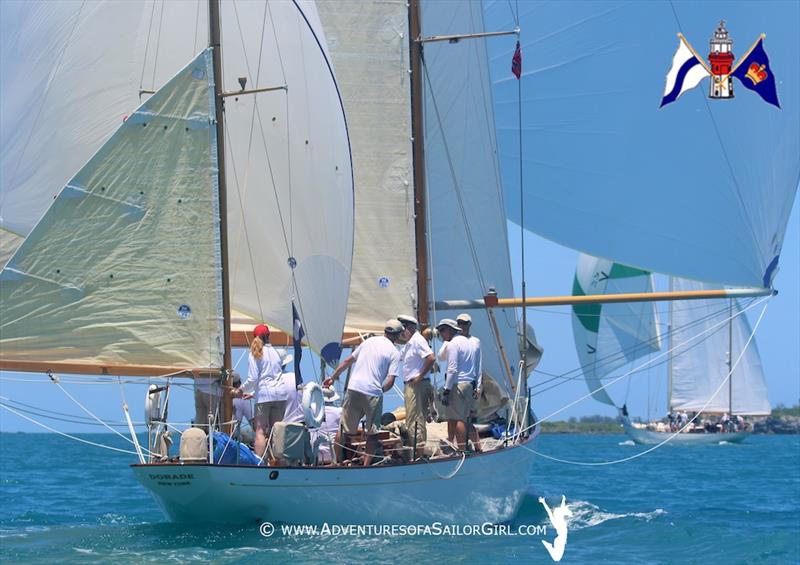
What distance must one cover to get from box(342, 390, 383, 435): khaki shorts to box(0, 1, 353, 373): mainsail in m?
0.83

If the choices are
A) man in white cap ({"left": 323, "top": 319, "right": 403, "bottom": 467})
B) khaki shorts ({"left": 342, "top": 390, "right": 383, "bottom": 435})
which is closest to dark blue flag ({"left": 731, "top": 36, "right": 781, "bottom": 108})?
man in white cap ({"left": 323, "top": 319, "right": 403, "bottom": 467})

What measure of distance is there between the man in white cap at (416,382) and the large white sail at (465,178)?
446 centimetres

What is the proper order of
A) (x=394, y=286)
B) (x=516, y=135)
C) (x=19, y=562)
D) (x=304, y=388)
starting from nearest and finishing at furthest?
(x=19, y=562) < (x=304, y=388) < (x=394, y=286) < (x=516, y=135)

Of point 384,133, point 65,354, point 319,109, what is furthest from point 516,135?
point 65,354

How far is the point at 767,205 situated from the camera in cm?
1980

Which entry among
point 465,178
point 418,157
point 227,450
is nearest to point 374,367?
point 227,450

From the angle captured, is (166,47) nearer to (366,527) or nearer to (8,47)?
(8,47)

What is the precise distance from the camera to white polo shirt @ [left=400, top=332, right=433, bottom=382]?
600 inches

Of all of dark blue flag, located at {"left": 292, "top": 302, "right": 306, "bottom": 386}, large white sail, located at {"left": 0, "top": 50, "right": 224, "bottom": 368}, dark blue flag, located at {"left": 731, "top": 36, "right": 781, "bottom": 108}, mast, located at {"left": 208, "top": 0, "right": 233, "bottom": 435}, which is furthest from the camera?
dark blue flag, located at {"left": 731, "top": 36, "right": 781, "bottom": 108}

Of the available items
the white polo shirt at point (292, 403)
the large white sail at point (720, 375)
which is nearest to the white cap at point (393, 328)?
the white polo shirt at point (292, 403)

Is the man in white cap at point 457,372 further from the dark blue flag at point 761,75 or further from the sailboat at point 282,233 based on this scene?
the dark blue flag at point 761,75

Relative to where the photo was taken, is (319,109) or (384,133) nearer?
(319,109)

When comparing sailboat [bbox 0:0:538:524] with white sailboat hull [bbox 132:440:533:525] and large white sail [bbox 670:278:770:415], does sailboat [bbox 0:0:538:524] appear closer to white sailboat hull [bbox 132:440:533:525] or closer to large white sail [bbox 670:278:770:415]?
white sailboat hull [bbox 132:440:533:525]

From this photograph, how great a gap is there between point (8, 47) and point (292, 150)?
3277mm
